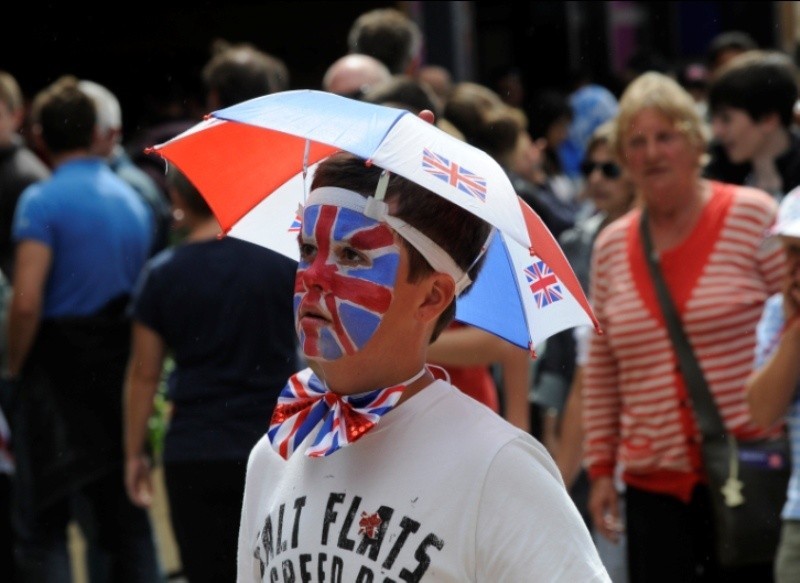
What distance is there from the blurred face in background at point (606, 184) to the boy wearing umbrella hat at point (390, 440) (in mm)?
3900

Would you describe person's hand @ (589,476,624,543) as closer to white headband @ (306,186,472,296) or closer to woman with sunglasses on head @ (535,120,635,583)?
woman with sunglasses on head @ (535,120,635,583)

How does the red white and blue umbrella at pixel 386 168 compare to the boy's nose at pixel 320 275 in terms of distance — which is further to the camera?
the boy's nose at pixel 320 275

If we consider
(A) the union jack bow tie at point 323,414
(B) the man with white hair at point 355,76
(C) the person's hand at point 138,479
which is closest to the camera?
(A) the union jack bow tie at point 323,414

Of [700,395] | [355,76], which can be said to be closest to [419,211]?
[700,395]

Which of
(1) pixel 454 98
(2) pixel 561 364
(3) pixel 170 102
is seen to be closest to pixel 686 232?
(2) pixel 561 364

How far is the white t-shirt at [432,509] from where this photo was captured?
2221mm

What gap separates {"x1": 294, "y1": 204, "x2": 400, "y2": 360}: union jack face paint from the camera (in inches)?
94.6

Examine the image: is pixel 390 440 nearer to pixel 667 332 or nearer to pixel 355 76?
pixel 667 332

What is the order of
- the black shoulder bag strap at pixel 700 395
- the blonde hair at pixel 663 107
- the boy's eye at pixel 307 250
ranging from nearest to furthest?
the boy's eye at pixel 307 250 → the black shoulder bag strap at pixel 700 395 → the blonde hair at pixel 663 107

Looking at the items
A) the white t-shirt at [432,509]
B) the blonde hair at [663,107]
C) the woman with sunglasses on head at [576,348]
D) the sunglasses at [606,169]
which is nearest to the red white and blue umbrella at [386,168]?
the white t-shirt at [432,509]

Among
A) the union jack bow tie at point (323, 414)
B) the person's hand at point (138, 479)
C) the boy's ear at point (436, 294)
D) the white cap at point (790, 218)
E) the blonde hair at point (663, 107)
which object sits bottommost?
the person's hand at point (138, 479)

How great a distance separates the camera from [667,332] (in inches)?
188

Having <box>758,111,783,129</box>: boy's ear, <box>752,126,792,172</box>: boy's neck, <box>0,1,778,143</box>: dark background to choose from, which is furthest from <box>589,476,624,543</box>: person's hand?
<box>0,1,778,143</box>: dark background

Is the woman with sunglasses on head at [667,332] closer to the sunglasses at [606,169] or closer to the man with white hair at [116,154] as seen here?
the sunglasses at [606,169]
